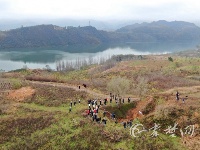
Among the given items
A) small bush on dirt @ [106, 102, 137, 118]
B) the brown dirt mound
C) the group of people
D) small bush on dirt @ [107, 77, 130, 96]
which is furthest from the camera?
the brown dirt mound

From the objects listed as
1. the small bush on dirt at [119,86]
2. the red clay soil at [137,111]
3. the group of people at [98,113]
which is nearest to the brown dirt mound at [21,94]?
the group of people at [98,113]

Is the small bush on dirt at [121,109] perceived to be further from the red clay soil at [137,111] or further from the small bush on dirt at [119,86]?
the small bush on dirt at [119,86]

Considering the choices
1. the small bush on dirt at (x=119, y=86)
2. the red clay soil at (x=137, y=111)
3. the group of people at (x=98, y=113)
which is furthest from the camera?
the small bush on dirt at (x=119, y=86)

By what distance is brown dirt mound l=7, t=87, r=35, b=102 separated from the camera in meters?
41.3

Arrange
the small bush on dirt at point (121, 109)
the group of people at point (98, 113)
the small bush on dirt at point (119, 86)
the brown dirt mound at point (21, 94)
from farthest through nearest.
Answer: the brown dirt mound at point (21, 94)
the small bush on dirt at point (119, 86)
the small bush on dirt at point (121, 109)
the group of people at point (98, 113)

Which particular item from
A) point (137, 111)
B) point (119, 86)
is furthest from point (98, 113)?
point (119, 86)

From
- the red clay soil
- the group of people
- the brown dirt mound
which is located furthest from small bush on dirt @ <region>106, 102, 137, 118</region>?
the brown dirt mound

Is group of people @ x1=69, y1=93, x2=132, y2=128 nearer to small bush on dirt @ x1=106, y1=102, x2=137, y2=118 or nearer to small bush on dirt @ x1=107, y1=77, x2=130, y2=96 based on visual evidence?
small bush on dirt @ x1=106, y1=102, x2=137, y2=118

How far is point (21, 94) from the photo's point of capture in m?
42.8

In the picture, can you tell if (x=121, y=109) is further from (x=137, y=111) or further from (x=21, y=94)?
(x=21, y=94)

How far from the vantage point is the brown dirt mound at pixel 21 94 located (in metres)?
41.3

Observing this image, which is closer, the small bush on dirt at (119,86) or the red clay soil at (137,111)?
the red clay soil at (137,111)

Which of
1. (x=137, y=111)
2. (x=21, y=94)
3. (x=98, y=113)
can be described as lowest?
(x=137, y=111)

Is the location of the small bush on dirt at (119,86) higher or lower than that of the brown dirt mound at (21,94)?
higher
